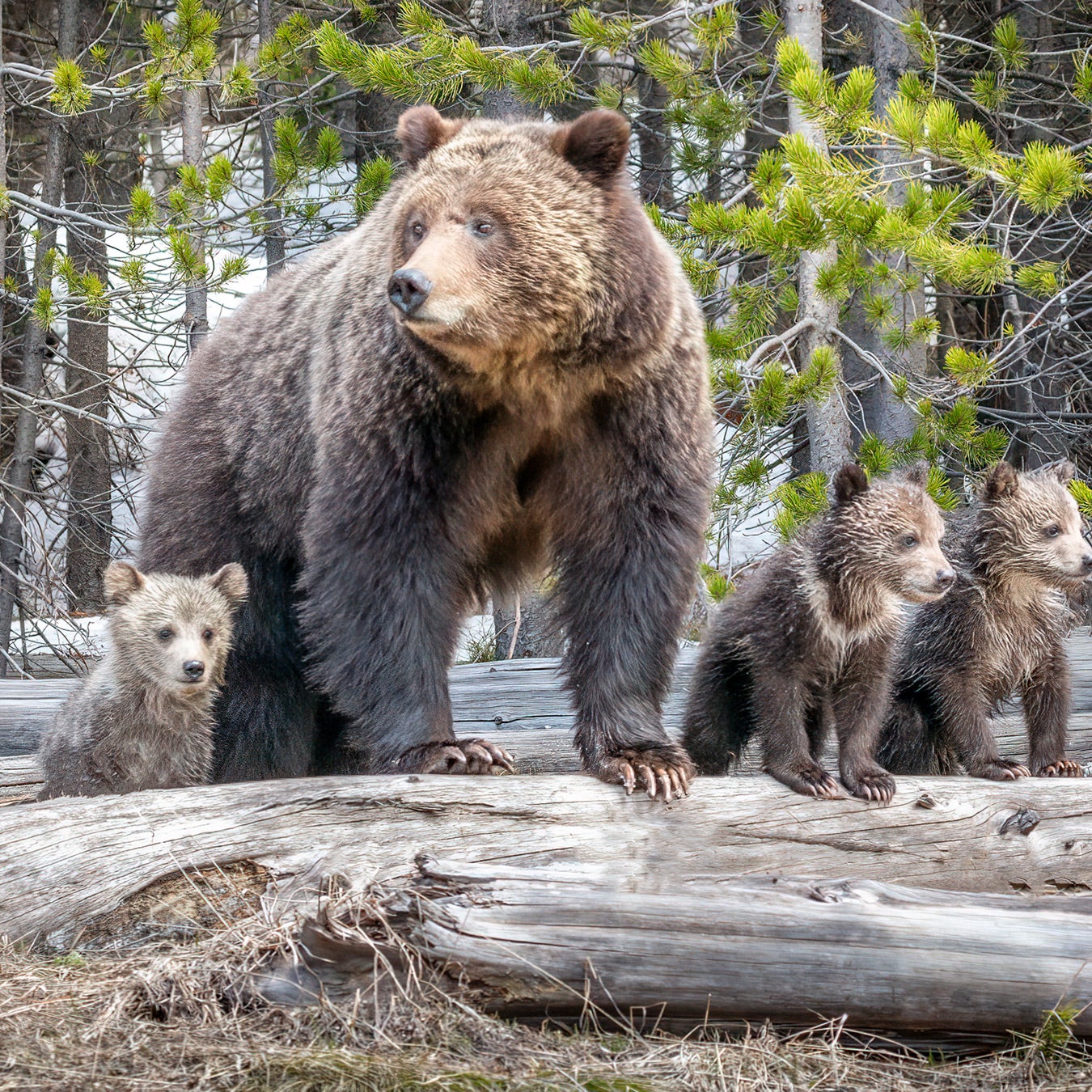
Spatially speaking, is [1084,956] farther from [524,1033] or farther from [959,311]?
[959,311]

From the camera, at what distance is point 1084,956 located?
355 cm

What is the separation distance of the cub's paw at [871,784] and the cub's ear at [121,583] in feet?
8.50

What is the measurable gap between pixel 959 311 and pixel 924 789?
836 centimetres

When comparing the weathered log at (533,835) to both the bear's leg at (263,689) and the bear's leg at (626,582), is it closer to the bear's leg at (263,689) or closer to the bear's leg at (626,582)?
the bear's leg at (626,582)

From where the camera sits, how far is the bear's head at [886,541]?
4.74 m

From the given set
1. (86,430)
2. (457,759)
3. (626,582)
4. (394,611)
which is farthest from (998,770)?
(86,430)

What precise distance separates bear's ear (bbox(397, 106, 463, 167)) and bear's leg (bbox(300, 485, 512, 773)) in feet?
3.54

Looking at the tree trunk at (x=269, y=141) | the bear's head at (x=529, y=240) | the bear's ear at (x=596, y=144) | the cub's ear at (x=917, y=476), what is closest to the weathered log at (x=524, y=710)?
the cub's ear at (x=917, y=476)

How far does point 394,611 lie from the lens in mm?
4633

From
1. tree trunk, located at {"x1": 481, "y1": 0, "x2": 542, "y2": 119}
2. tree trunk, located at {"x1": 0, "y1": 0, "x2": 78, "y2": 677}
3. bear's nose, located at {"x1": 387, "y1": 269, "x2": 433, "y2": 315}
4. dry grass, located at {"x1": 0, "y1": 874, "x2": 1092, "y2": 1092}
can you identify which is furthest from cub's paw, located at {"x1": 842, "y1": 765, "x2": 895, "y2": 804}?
tree trunk, located at {"x1": 0, "y1": 0, "x2": 78, "y2": 677}

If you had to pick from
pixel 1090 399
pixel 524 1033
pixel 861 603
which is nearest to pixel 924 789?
pixel 861 603

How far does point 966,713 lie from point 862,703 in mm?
618

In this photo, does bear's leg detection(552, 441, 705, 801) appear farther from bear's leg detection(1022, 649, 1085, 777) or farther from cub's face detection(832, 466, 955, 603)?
bear's leg detection(1022, 649, 1085, 777)

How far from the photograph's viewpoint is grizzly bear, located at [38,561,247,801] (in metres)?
4.70
